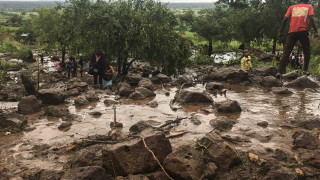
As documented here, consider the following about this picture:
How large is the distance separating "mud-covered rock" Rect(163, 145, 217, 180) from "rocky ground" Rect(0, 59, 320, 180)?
0.04 feet

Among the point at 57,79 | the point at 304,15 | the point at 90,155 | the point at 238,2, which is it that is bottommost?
the point at 57,79

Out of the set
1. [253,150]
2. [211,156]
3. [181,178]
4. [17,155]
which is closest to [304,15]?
[253,150]

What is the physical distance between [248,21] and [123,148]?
874 inches

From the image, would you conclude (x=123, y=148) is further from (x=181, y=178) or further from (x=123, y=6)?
(x=123, y=6)

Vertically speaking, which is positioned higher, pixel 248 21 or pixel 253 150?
pixel 248 21

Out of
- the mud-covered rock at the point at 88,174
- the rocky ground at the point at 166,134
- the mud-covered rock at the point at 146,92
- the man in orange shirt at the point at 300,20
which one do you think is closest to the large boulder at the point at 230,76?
the rocky ground at the point at 166,134

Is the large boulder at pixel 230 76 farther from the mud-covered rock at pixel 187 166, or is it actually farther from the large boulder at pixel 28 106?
the mud-covered rock at pixel 187 166

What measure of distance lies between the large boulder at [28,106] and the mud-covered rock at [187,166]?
5540mm

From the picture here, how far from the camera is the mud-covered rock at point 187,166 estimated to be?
A: 409cm

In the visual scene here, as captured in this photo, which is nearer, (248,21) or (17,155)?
(17,155)

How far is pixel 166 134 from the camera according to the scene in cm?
606

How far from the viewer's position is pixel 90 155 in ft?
15.5

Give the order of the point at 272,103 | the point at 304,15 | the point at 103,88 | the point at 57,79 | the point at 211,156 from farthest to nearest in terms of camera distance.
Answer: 1. the point at 57,79
2. the point at 103,88
3. the point at 304,15
4. the point at 272,103
5. the point at 211,156

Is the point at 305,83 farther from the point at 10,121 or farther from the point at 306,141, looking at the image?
the point at 10,121
